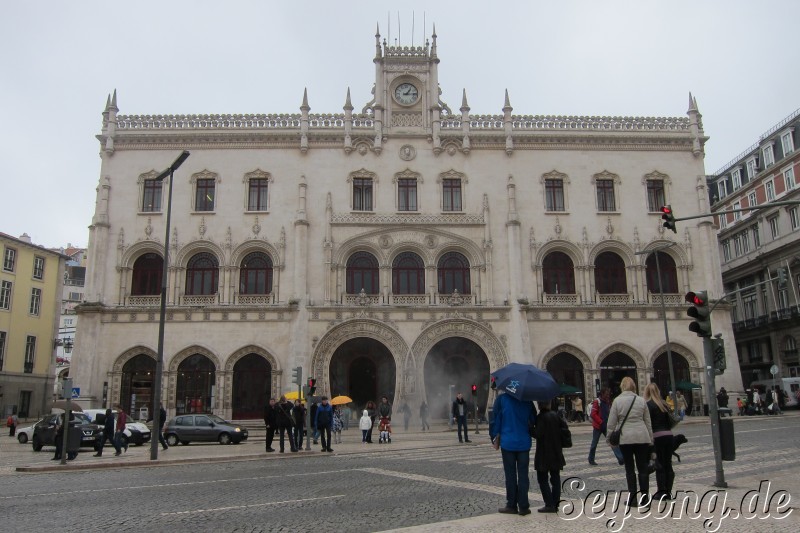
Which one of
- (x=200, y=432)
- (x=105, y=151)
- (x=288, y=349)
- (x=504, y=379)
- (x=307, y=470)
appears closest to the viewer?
(x=504, y=379)

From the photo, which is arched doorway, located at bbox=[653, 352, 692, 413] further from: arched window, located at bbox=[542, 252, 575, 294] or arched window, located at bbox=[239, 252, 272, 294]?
arched window, located at bbox=[239, 252, 272, 294]

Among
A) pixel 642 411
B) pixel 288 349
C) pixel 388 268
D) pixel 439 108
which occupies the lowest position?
pixel 642 411

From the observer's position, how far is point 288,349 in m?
37.2

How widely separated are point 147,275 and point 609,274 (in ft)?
89.1

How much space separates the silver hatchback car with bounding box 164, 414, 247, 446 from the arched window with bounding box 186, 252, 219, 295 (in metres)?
11.2

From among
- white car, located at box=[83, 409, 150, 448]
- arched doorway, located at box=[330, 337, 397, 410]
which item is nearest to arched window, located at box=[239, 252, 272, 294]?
arched doorway, located at box=[330, 337, 397, 410]

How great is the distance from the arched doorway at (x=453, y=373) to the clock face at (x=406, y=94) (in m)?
14.9

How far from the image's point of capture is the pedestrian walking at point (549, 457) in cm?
941

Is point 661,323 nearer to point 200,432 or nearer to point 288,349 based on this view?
point 288,349

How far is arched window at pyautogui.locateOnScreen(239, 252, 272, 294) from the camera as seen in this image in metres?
38.7

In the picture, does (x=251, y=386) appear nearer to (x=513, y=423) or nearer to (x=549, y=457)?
(x=513, y=423)

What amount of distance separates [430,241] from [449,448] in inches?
698

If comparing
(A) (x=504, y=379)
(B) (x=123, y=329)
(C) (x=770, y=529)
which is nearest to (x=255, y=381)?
(B) (x=123, y=329)
